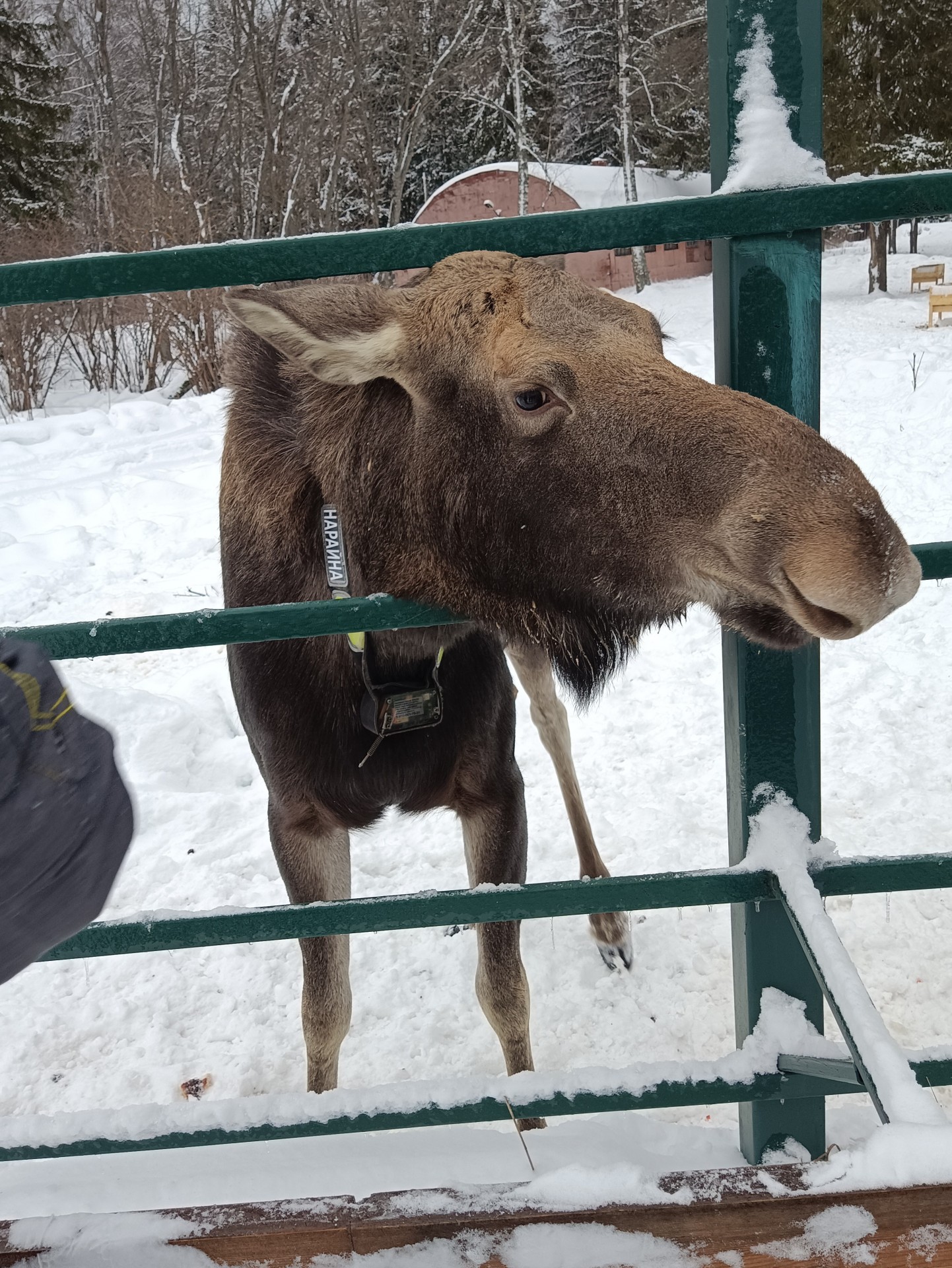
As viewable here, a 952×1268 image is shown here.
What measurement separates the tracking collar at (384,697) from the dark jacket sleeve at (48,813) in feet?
3.64

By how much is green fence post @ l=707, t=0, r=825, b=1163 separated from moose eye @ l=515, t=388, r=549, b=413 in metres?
0.33

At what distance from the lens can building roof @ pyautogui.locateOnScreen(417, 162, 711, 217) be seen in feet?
69.6

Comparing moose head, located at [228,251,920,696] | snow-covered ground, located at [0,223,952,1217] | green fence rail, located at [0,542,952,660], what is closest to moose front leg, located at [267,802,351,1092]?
snow-covered ground, located at [0,223,952,1217]

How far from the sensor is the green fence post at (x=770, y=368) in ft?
5.00

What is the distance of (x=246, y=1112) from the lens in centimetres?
171

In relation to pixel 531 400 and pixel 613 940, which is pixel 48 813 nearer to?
pixel 531 400

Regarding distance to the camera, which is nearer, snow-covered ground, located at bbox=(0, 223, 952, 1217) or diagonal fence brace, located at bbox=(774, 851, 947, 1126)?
diagonal fence brace, located at bbox=(774, 851, 947, 1126)

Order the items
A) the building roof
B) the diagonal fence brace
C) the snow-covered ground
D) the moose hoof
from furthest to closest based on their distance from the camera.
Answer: the building roof, the moose hoof, the snow-covered ground, the diagonal fence brace

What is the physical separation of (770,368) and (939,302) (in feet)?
41.4

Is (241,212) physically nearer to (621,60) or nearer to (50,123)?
(50,123)

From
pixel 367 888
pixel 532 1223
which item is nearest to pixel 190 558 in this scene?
pixel 367 888

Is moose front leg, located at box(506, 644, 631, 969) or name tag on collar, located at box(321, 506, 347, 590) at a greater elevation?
name tag on collar, located at box(321, 506, 347, 590)

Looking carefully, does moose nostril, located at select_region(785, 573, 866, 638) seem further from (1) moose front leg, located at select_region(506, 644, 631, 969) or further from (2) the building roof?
(2) the building roof

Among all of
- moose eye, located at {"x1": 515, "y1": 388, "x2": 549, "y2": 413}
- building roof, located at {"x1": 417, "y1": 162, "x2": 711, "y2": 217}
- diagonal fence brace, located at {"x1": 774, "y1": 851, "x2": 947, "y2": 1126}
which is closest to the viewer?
diagonal fence brace, located at {"x1": 774, "y1": 851, "x2": 947, "y2": 1126}
